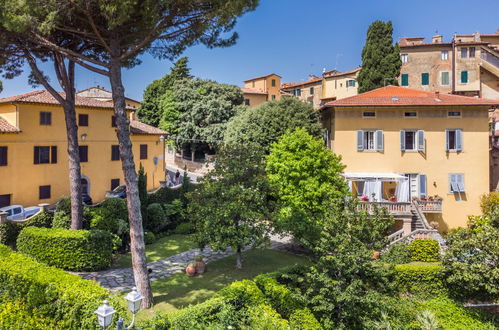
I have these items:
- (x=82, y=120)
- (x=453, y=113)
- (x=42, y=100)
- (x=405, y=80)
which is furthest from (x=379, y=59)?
(x=42, y=100)

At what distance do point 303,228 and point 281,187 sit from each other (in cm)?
291

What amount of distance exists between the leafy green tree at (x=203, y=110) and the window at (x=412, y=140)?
22382mm

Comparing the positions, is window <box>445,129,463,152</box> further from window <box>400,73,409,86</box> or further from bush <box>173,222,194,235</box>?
bush <box>173,222,194,235</box>

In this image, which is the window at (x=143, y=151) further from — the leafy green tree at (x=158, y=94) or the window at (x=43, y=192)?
the leafy green tree at (x=158, y=94)

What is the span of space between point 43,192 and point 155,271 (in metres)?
13.7

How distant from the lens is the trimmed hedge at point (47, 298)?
33.7 feet

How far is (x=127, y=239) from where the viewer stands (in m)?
21.9

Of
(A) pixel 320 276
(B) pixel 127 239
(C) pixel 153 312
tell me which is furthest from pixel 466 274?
(B) pixel 127 239

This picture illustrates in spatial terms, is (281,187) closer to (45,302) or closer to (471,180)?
(45,302)

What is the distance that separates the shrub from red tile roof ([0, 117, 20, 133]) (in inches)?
1017

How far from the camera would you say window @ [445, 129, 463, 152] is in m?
27.4

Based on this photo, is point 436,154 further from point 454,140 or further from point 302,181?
point 302,181

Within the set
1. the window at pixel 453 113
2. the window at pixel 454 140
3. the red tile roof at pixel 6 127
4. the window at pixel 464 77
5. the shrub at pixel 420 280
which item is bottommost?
the shrub at pixel 420 280

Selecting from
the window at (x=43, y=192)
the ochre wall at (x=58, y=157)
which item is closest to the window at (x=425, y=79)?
the ochre wall at (x=58, y=157)
